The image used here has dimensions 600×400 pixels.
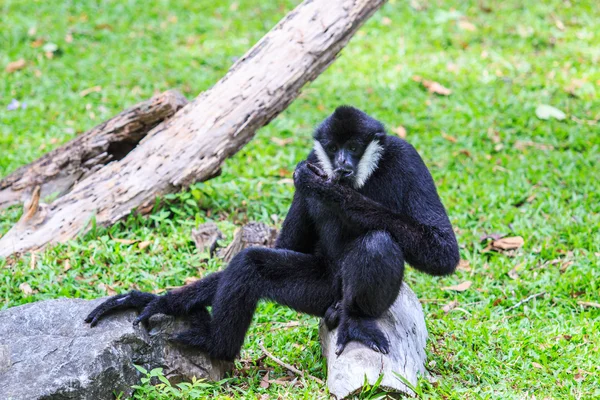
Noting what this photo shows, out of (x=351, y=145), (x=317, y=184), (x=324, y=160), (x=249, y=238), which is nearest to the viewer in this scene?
(x=317, y=184)

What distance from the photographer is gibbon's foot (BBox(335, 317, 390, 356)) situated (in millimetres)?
4059

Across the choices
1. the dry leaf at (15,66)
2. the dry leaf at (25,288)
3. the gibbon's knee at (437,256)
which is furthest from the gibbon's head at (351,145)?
the dry leaf at (15,66)

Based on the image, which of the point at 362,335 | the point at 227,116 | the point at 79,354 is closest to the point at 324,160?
the point at 362,335

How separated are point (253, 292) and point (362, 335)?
2.44 feet

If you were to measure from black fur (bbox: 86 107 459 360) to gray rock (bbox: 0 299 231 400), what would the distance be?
0.11m

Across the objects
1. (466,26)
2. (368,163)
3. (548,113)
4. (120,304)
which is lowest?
(548,113)

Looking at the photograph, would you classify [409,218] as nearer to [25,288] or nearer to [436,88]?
[25,288]

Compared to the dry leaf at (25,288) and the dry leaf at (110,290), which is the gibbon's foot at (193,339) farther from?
the dry leaf at (25,288)

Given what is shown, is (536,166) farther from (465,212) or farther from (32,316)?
(32,316)

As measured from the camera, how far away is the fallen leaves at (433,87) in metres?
9.03

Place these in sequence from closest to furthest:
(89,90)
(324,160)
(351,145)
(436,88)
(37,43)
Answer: (351,145), (324,160), (436,88), (89,90), (37,43)

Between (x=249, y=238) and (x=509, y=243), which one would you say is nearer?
(x=249, y=238)

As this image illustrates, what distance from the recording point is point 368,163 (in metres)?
4.40

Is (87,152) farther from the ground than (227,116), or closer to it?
closer to it
